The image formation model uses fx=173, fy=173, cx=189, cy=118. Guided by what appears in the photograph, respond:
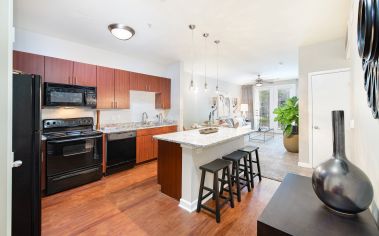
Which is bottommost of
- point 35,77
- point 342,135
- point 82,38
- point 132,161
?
point 132,161

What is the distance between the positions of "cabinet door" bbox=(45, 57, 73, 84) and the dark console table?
11.5 feet

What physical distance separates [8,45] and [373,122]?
6.72 feet

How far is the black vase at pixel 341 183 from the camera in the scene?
803 millimetres

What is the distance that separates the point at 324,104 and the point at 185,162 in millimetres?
3195

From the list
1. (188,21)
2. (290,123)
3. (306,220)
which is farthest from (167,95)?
(306,220)

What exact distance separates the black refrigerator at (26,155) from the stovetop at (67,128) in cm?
124

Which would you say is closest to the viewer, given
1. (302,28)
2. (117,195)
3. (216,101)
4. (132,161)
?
(117,195)

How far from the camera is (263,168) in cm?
374

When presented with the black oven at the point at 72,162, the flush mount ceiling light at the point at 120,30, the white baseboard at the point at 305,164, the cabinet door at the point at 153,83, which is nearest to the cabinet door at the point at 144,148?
the black oven at the point at 72,162

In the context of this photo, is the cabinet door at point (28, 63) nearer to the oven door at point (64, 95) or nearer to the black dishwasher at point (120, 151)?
the oven door at point (64, 95)

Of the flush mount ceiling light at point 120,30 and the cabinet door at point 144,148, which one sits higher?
the flush mount ceiling light at point 120,30

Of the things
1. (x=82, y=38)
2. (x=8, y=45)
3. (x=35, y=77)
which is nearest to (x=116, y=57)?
(x=82, y=38)

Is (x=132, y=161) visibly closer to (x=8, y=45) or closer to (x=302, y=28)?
(x=8, y=45)

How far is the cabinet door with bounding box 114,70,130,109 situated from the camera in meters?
3.74
